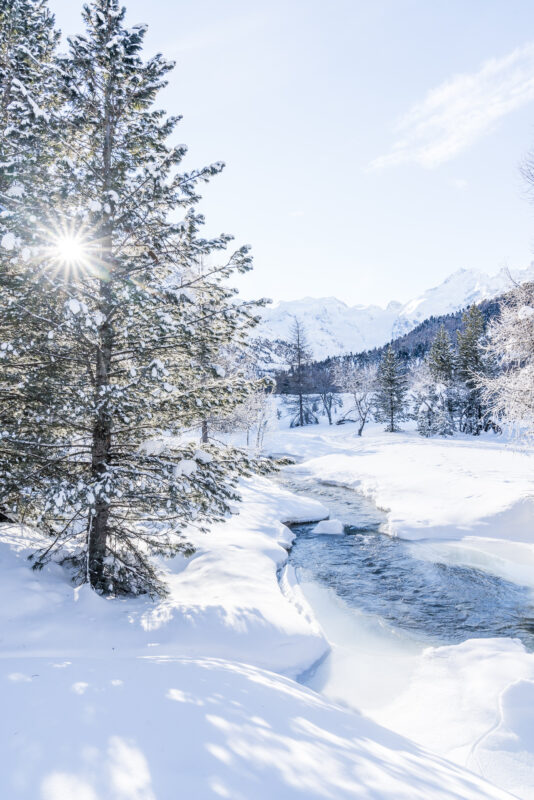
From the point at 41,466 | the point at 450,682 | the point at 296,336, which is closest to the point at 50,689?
the point at 41,466

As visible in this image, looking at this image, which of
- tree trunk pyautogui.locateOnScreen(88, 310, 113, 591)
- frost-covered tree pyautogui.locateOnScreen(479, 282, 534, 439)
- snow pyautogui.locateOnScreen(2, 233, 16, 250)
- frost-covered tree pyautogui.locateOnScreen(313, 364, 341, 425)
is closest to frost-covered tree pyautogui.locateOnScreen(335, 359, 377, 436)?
frost-covered tree pyautogui.locateOnScreen(313, 364, 341, 425)

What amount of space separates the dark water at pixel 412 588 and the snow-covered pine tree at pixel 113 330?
5.32 metres

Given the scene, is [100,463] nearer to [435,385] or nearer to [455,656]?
[455,656]

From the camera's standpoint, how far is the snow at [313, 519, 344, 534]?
14944mm

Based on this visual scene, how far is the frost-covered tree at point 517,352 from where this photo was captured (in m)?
10.2

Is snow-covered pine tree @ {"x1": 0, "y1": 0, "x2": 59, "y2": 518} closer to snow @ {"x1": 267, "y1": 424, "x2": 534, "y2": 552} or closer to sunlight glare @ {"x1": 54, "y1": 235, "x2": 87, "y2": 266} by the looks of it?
sunlight glare @ {"x1": 54, "y1": 235, "x2": 87, "y2": 266}

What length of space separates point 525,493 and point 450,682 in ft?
35.1

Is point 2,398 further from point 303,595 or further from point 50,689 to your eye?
point 303,595

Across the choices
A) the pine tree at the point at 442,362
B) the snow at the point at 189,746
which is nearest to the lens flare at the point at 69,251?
the snow at the point at 189,746

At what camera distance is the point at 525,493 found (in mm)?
14555

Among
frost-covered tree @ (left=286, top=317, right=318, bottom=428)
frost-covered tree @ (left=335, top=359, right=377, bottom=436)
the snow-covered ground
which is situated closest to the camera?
the snow-covered ground

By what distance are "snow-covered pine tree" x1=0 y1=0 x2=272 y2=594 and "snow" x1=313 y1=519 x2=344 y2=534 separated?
8732 millimetres

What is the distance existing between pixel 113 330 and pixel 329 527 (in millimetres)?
11468

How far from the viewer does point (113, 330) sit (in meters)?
7.06
